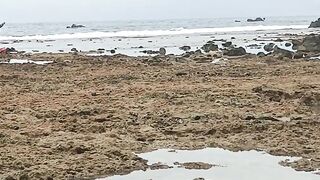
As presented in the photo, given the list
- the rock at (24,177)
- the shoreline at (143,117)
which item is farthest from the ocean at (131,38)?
the rock at (24,177)

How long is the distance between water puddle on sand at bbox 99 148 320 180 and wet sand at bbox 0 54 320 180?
280 millimetres

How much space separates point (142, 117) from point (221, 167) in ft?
13.5

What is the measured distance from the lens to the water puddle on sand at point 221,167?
345 inches

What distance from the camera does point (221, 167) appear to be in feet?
30.7

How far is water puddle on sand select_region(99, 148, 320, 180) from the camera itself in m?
8.77

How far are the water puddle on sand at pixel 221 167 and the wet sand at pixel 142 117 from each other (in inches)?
11.0

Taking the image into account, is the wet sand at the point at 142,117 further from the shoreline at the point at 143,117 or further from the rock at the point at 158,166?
the rock at the point at 158,166

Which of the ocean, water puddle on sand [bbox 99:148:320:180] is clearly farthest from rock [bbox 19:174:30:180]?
the ocean

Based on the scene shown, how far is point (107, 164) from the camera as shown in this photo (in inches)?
372

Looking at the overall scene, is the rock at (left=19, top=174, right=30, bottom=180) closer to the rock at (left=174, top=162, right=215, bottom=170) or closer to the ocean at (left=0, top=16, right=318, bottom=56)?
the rock at (left=174, top=162, right=215, bottom=170)

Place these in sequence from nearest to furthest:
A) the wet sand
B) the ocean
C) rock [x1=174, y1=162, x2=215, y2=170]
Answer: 1. rock [x1=174, y1=162, x2=215, y2=170]
2. the wet sand
3. the ocean

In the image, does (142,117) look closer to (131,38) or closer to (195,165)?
(195,165)

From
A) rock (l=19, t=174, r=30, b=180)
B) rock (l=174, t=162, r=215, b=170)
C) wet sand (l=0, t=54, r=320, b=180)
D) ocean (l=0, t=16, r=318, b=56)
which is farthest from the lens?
ocean (l=0, t=16, r=318, b=56)

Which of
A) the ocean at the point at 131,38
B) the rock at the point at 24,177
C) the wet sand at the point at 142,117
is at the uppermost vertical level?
the rock at the point at 24,177
